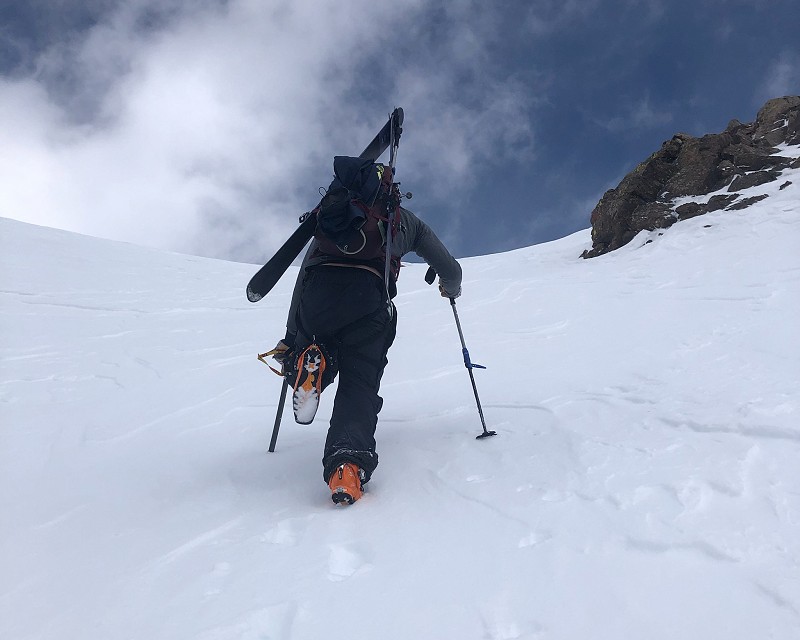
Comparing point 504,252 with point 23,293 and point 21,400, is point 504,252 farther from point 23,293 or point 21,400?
point 21,400

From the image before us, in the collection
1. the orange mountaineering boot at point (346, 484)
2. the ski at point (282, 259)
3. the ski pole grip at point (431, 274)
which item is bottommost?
the orange mountaineering boot at point (346, 484)

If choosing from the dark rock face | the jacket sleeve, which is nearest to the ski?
the jacket sleeve

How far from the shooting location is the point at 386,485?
3.00 m

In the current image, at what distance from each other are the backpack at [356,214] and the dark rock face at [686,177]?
1290 cm

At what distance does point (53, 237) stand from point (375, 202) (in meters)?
18.1

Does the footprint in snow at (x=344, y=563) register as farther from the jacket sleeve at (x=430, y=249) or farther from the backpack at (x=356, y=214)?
the jacket sleeve at (x=430, y=249)

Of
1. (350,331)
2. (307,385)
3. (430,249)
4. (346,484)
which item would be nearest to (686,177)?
(430,249)

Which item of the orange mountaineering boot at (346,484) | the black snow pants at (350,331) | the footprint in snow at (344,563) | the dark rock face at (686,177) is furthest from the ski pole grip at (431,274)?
the dark rock face at (686,177)

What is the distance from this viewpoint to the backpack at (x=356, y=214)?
3.13m

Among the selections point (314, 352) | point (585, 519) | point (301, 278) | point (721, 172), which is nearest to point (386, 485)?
point (314, 352)

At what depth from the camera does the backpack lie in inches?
123

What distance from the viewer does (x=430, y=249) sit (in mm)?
3695

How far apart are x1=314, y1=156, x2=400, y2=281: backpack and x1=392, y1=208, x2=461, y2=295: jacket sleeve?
186mm

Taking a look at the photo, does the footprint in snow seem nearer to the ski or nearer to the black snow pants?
the black snow pants
